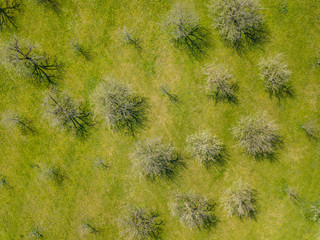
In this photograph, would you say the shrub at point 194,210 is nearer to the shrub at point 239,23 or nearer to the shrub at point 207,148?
the shrub at point 207,148

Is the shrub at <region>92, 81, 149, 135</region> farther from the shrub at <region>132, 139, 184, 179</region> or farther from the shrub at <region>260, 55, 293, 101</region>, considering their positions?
the shrub at <region>260, 55, 293, 101</region>

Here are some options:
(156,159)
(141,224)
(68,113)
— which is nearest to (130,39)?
(68,113)

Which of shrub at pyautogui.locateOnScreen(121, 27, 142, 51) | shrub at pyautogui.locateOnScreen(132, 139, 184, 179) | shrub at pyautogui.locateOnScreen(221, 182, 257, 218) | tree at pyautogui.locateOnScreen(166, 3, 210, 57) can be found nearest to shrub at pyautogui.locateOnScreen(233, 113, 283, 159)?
shrub at pyautogui.locateOnScreen(221, 182, 257, 218)

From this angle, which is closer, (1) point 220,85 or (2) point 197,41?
(1) point 220,85

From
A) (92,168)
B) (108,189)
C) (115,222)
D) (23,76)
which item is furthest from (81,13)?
(115,222)

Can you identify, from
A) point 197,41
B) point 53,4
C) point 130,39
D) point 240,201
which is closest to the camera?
point 240,201

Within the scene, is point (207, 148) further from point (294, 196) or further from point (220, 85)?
point (294, 196)

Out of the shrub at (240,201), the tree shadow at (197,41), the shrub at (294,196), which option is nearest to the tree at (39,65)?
the tree shadow at (197,41)
